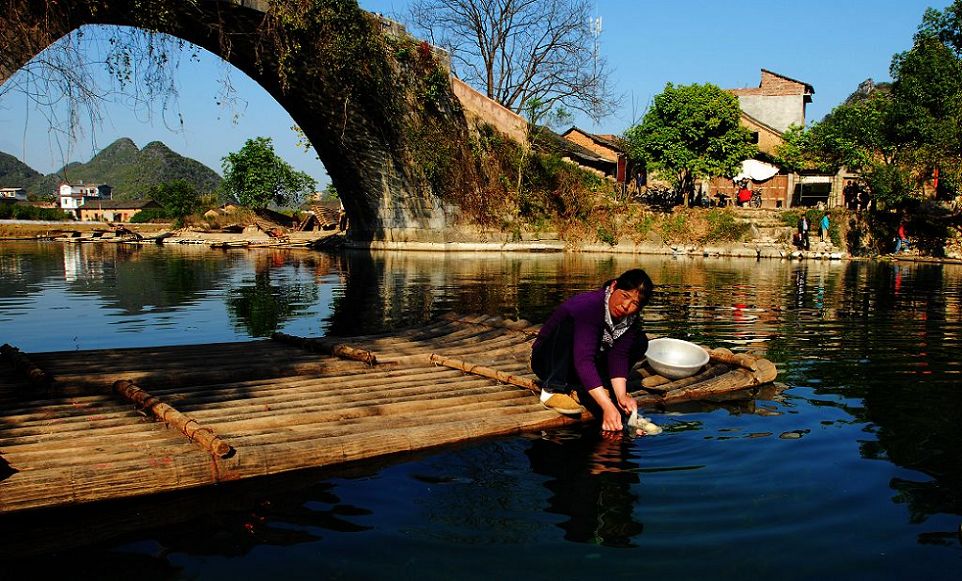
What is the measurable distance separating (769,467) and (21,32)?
6978mm

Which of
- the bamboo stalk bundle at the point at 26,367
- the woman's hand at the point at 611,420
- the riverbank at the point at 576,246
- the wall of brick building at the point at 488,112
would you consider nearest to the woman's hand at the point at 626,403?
the woman's hand at the point at 611,420

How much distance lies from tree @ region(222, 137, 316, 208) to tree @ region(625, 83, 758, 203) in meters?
29.4

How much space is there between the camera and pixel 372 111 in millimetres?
25078

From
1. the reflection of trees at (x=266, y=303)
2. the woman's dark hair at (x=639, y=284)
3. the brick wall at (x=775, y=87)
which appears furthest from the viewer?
the brick wall at (x=775, y=87)

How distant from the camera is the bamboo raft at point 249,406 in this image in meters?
3.36

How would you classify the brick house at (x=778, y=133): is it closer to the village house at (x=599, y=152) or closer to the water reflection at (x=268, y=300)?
the village house at (x=599, y=152)

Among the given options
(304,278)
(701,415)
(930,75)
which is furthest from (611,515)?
(930,75)

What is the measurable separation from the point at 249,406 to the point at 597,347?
229 cm

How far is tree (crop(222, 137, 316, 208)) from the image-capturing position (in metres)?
50.1

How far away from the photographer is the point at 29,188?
16162 centimetres

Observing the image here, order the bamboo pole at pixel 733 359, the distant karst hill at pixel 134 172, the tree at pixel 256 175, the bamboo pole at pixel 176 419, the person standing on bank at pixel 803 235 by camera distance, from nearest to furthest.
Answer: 1. the bamboo pole at pixel 176 419
2. the bamboo pole at pixel 733 359
3. the person standing on bank at pixel 803 235
4. the tree at pixel 256 175
5. the distant karst hill at pixel 134 172

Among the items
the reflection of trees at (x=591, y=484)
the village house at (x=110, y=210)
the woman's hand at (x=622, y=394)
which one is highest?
the village house at (x=110, y=210)

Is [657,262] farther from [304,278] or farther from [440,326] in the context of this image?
[440,326]

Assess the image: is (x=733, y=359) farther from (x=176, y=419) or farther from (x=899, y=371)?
(x=176, y=419)
